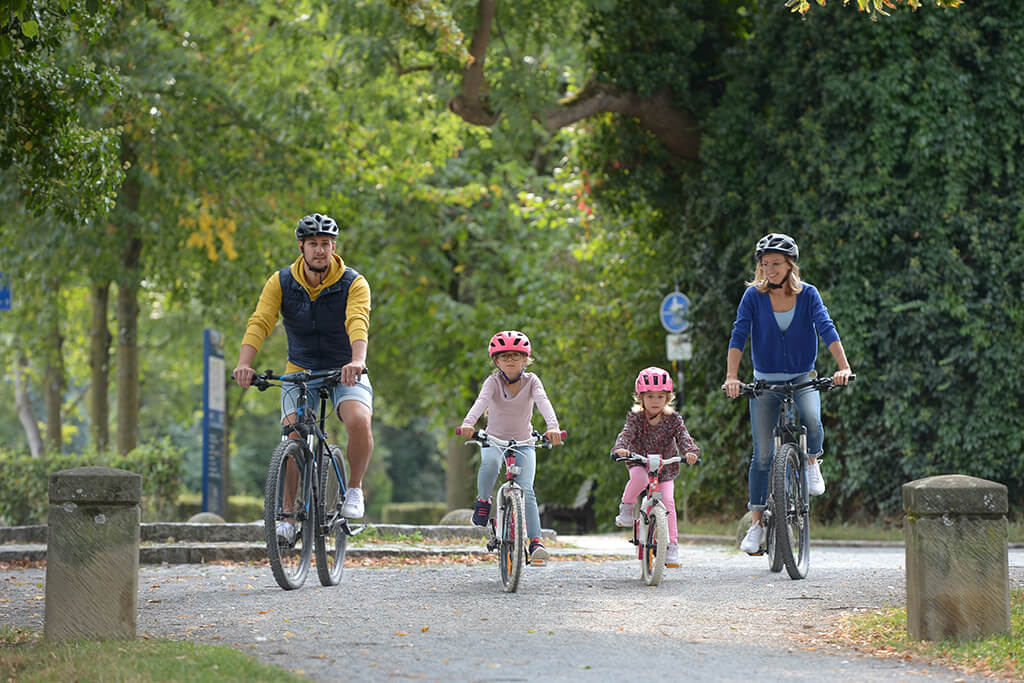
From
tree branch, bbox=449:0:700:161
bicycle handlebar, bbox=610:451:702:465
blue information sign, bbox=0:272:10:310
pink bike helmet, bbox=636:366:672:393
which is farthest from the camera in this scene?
tree branch, bbox=449:0:700:161

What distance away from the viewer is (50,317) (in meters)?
26.3

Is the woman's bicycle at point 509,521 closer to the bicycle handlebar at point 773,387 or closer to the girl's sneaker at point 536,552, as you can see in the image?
the girl's sneaker at point 536,552

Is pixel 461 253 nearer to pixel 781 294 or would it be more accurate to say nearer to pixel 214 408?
pixel 214 408

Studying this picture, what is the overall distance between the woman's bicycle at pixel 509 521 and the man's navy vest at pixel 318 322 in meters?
1.03

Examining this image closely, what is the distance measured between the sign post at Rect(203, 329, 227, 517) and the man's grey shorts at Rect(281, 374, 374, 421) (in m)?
10.4

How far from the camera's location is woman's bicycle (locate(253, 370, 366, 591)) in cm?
824

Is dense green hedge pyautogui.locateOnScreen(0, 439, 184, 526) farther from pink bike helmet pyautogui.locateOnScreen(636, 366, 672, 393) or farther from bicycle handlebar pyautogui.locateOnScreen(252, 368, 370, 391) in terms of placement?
pink bike helmet pyautogui.locateOnScreen(636, 366, 672, 393)

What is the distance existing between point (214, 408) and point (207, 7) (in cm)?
582

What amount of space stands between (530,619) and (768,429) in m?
2.91

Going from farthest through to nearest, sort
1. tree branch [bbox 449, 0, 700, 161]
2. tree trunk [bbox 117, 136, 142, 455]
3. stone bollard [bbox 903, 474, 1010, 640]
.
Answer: tree trunk [bbox 117, 136, 142, 455]
tree branch [bbox 449, 0, 700, 161]
stone bollard [bbox 903, 474, 1010, 640]

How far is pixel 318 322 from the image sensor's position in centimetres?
870

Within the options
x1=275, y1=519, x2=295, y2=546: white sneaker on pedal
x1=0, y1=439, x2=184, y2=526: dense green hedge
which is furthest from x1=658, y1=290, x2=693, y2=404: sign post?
x1=275, y1=519, x2=295, y2=546: white sneaker on pedal

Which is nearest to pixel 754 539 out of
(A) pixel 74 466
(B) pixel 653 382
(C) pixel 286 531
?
(B) pixel 653 382

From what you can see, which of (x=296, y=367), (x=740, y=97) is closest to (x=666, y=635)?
(x=296, y=367)
